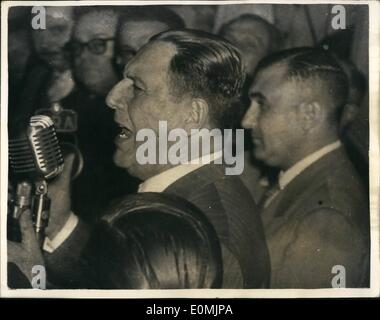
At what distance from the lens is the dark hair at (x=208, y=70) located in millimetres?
1094

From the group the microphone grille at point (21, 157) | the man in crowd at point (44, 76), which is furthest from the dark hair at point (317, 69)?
the microphone grille at point (21, 157)

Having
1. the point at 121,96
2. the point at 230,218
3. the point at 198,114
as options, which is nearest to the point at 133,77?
the point at 121,96

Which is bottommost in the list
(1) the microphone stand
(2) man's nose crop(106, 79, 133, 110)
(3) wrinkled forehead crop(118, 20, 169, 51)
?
(1) the microphone stand

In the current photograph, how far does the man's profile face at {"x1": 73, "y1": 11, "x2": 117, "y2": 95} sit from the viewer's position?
1.12 meters

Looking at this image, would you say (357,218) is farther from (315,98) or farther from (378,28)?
(378,28)

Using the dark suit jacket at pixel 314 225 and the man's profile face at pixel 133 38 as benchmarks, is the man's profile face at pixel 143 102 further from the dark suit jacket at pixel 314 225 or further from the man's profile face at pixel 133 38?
the dark suit jacket at pixel 314 225

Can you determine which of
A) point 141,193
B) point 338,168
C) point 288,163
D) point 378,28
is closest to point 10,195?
point 141,193

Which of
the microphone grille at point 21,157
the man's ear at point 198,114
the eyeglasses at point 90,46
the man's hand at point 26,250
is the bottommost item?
the man's hand at point 26,250

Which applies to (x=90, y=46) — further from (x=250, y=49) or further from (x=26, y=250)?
(x=26, y=250)

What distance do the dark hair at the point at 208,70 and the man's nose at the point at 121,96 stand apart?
97 millimetres

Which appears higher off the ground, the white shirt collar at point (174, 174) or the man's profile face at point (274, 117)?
the man's profile face at point (274, 117)

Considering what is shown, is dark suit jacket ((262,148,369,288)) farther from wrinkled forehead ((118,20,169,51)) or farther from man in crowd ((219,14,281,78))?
wrinkled forehead ((118,20,169,51))

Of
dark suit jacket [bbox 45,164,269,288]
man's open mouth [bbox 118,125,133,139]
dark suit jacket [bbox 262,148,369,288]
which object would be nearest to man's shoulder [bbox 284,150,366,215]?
dark suit jacket [bbox 262,148,369,288]

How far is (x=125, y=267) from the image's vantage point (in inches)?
43.3
